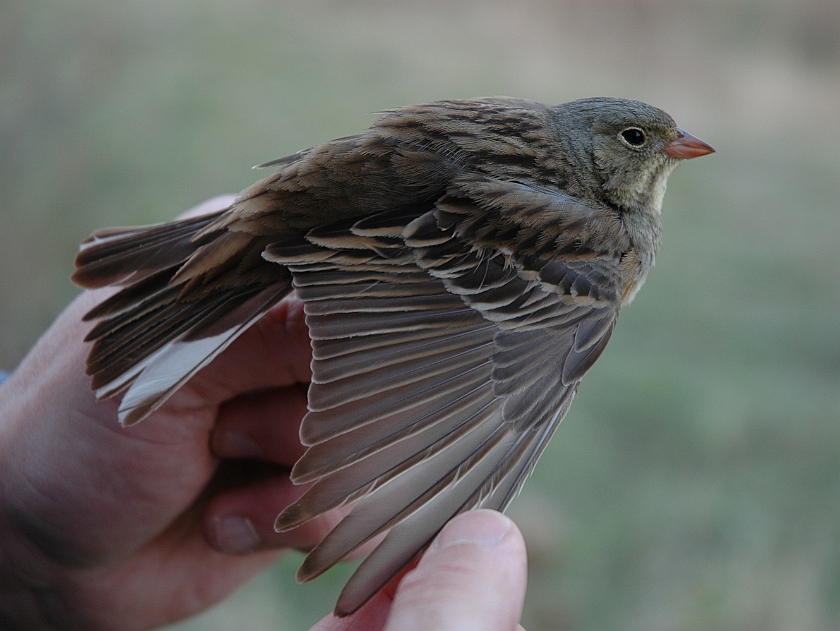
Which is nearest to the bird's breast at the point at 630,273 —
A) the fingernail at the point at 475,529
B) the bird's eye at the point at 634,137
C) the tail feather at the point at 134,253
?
the bird's eye at the point at 634,137

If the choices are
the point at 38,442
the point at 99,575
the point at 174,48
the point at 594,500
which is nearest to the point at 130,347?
the point at 38,442

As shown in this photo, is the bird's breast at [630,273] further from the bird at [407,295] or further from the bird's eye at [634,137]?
the bird's eye at [634,137]

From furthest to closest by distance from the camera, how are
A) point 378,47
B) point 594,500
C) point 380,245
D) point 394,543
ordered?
point 378,47 < point 594,500 < point 380,245 < point 394,543

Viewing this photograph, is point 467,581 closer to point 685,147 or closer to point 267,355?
point 267,355

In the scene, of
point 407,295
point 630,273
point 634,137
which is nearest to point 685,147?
point 634,137

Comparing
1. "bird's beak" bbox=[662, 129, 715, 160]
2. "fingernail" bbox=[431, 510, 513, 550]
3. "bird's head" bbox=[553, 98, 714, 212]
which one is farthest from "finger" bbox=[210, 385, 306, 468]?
"bird's beak" bbox=[662, 129, 715, 160]

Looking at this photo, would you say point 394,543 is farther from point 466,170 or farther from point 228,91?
point 228,91
